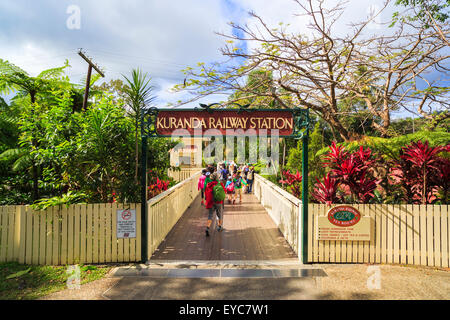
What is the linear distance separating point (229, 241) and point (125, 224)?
256 cm

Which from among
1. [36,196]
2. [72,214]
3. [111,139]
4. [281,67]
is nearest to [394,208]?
[281,67]

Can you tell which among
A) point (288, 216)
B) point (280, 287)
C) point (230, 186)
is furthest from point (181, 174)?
point (280, 287)

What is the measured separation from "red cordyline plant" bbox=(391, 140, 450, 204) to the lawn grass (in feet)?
20.4

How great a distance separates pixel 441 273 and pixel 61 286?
6.46 metres

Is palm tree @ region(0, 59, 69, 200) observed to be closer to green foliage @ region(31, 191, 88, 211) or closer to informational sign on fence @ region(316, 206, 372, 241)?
green foliage @ region(31, 191, 88, 211)

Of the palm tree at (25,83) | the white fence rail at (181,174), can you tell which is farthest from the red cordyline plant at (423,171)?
the white fence rail at (181,174)

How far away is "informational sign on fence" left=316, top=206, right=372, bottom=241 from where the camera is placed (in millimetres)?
4953

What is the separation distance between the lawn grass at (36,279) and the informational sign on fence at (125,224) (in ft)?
2.11

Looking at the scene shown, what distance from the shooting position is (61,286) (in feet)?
13.4

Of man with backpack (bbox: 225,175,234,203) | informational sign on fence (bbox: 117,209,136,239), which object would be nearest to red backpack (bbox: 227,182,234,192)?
man with backpack (bbox: 225,175,234,203)

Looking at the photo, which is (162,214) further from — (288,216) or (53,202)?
(288,216)

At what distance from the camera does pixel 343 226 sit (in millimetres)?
5004

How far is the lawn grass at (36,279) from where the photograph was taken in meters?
3.89
